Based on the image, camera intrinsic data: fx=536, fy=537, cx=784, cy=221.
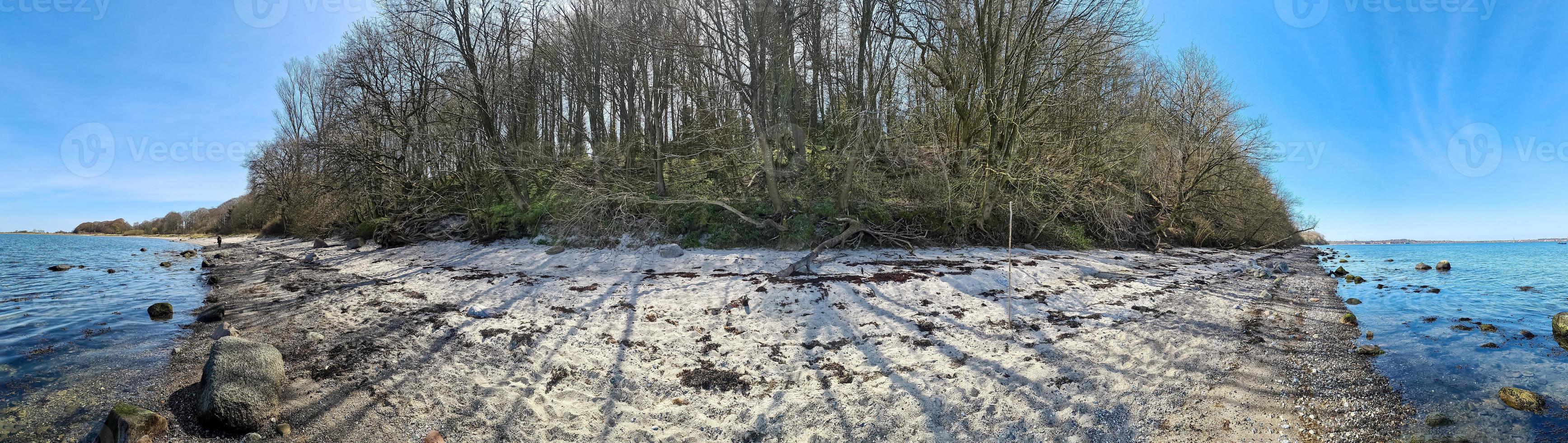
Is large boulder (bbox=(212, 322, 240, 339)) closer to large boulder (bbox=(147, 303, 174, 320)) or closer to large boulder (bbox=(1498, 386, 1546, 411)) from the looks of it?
large boulder (bbox=(147, 303, 174, 320))

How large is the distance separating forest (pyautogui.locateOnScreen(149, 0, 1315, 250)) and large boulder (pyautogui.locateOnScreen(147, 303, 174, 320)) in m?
6.95

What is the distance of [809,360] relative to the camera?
207 inches

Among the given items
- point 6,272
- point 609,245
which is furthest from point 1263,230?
point 6,272

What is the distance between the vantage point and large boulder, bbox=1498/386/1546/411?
448 cm

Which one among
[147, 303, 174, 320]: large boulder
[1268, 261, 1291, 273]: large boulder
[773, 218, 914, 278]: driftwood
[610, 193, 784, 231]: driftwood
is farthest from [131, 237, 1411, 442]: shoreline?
[1268, 261, 1291, 273]: large boulder

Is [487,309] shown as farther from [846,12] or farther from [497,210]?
[846,12]

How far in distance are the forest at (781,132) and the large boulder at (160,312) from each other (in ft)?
22.8

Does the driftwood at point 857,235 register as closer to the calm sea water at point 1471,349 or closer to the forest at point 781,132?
the forest at point 781,132

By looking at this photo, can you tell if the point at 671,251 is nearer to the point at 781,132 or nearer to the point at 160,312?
the point at 781,132

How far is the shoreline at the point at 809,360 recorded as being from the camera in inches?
159

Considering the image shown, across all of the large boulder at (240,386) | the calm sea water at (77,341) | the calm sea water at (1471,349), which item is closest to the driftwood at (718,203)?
the calm sea water at (77,341)

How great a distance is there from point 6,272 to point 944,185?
24456mm

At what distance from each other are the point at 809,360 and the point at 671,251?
7.31 meters

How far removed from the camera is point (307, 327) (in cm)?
681
